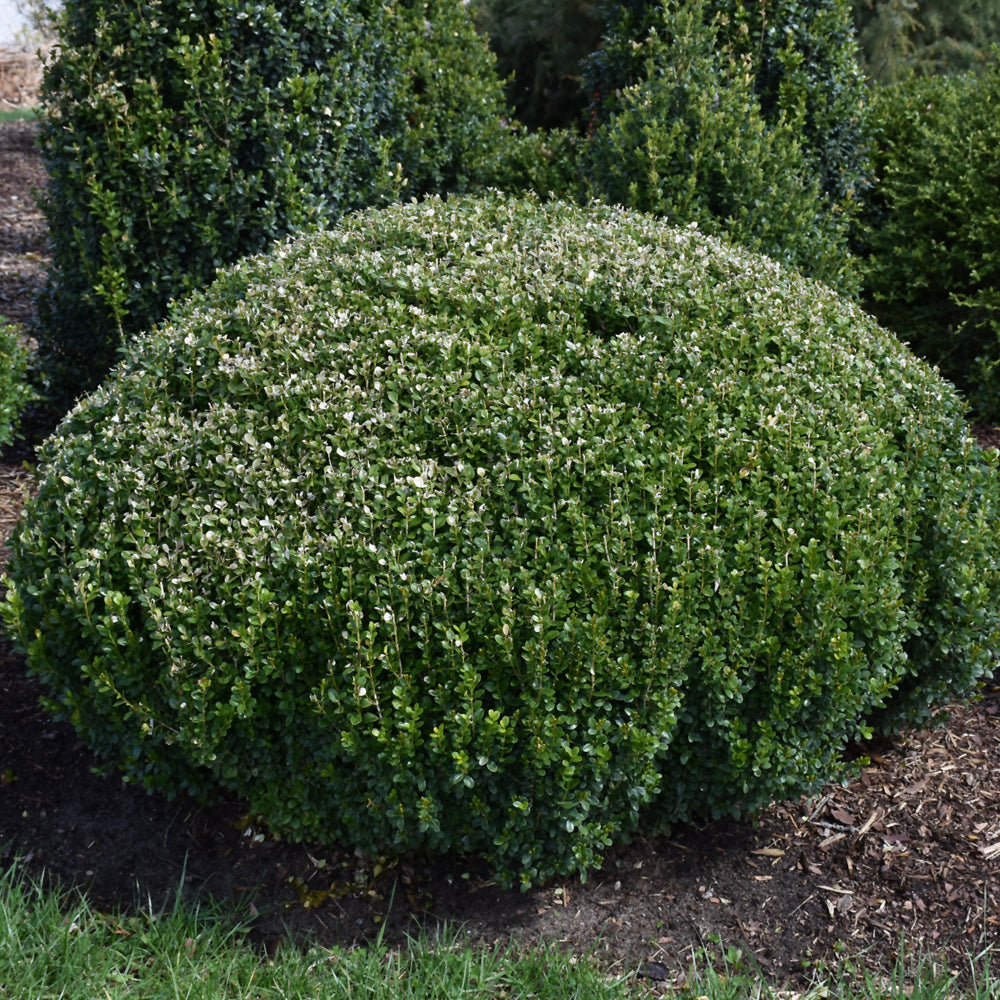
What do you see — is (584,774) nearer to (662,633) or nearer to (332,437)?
(662,633)

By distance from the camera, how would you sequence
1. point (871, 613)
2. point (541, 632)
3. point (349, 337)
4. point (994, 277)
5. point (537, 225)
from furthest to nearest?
point (994, 277) → point (537, 225) → point (349, 337) → point (871, 613) → point (541, 632)

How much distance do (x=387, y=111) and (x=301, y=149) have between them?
2.78 ft

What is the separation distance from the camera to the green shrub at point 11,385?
5098mm

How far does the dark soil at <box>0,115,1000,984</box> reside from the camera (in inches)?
115

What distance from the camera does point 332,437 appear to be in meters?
2.97

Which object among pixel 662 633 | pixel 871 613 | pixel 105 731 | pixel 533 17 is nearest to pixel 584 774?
pixel 662 633

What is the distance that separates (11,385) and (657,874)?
404 centimetres

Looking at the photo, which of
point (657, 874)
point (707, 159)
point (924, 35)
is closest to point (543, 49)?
point (924, 35)

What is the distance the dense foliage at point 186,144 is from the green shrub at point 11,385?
28cm

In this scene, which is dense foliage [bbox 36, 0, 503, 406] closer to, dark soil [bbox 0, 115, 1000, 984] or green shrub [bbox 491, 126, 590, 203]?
green shrub [bbox 491, 126, 590, 203]

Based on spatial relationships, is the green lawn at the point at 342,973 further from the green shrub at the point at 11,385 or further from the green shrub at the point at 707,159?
the green shrub at the point at 707,159

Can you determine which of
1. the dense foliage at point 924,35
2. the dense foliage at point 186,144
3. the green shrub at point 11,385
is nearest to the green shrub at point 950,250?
the dense foliage at point 186,144

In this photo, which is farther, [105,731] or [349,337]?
[349,337]

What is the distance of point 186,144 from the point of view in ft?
16.0
